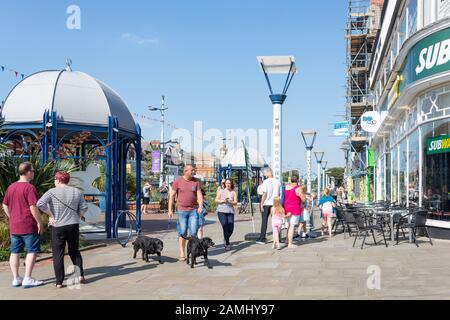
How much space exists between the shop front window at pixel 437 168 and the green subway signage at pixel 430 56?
124 cm

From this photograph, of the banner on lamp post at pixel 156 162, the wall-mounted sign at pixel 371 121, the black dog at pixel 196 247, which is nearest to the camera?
the black dog at pixel 196 247

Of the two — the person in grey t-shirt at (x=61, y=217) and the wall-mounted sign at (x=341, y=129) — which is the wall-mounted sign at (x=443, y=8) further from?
the wall-mounted sign at (x=341, y=129)

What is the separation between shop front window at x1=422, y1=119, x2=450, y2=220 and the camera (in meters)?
12.7

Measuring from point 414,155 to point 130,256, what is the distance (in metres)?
8.56

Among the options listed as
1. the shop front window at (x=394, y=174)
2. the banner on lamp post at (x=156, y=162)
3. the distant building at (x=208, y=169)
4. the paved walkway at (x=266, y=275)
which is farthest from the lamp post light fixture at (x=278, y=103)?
the distant building at (x=208, y=169)

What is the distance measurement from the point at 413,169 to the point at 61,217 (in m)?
10.6

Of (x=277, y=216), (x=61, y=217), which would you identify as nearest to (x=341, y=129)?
(x=277, y=216)

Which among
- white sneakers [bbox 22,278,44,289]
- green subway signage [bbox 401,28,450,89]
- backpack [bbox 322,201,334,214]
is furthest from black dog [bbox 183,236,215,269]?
green subway signage [bbox 401,28,450,89]

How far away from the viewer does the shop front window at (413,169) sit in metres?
14.6

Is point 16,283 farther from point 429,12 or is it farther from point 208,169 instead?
point 208,169

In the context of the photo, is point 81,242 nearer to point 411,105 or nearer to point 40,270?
point 40,270

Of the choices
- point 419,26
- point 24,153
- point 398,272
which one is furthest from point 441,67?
point 24,153

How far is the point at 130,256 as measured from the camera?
1084cm

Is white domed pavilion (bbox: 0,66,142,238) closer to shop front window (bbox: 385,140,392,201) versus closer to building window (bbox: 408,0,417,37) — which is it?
building window (bbox: 408,0,417,37)
